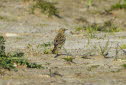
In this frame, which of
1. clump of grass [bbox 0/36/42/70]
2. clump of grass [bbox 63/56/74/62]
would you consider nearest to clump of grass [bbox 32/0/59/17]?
clump of grass [bbox 63/56/74/62]

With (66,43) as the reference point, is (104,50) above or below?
above

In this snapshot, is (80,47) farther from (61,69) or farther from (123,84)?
(123,84)

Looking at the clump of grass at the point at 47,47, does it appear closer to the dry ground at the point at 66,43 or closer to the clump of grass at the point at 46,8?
the dry ground at the point at 66,43

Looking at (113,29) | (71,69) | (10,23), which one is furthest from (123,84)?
(10,23)

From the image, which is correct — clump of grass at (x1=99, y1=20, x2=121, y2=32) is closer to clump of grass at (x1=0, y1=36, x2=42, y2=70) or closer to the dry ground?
the dry ground

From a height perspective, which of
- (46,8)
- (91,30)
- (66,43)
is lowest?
(66,43)

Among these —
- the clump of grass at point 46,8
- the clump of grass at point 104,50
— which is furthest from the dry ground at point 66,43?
the clump of grass at point 46,8

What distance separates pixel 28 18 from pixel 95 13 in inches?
114

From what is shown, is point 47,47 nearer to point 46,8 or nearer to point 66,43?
point 66,43

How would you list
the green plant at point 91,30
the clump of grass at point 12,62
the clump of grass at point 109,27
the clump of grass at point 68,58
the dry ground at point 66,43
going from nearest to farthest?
1. the dry ground at point 66,43
2. the clump of grass at point 12,62
3. the clump of grass at point 68,58
4. the green plant at point 91,30
5. the clump of grass at point 109,27

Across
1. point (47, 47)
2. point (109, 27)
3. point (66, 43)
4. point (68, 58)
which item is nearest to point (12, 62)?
point (68, 58)

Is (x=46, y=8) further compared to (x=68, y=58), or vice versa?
(x=46, y=8)

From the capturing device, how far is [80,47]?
1195cm

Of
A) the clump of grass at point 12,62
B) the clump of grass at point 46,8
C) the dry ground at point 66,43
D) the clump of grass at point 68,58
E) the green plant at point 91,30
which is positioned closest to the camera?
the dry ground at point 66,43
